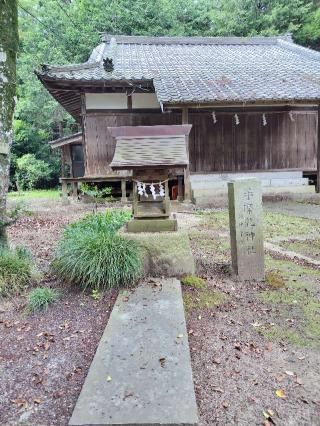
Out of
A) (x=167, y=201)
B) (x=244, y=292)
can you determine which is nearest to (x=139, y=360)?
(x=244, y=292)

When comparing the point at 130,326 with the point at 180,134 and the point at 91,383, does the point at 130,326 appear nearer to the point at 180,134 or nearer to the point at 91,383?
the point at 91,383

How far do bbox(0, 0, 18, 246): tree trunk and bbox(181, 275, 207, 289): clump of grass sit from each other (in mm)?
2279

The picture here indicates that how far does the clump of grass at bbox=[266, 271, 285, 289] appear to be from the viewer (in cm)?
436

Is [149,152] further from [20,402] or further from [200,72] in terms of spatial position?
[200,72]

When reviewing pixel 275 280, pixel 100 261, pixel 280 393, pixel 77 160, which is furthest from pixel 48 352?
pixel 77 160

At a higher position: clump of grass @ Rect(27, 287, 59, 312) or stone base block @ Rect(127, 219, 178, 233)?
stone base block @ Rect(127, 219, 178, 233)

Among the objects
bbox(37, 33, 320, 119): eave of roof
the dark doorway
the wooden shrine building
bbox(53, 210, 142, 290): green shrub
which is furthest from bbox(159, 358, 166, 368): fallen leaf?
the dark doorway

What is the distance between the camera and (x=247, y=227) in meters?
4.36

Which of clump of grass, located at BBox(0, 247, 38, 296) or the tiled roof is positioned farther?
the tiled roof

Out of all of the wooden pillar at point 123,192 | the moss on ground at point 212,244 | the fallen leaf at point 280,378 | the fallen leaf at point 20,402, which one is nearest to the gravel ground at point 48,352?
the fallen leaf at point 20,402

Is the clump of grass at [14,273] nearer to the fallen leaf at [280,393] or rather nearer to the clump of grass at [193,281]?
the clump of grass at [193,281]

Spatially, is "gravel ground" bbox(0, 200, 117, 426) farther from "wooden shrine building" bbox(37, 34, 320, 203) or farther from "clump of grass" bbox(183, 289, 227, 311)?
"wooden shrine building" bbox(37, 34, 320, 203)

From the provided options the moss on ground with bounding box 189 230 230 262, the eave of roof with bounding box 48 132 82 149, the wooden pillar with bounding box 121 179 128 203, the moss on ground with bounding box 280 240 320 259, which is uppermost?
the eave of roof with bounding box 48 132 82 149

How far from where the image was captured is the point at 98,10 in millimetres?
20688
